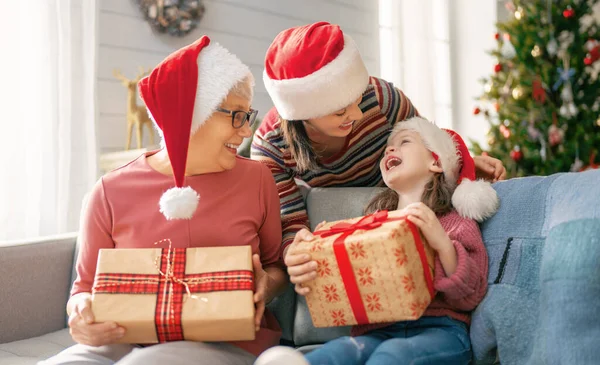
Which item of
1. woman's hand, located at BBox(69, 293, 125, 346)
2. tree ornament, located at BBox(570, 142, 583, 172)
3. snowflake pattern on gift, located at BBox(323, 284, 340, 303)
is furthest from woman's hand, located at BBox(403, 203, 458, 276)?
tree ornament, located at BBox(570, 142, 583, 172)

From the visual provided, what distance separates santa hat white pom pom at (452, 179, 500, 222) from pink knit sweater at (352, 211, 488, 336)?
0.03 metres

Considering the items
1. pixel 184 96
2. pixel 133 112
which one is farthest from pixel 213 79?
pixel 133 112

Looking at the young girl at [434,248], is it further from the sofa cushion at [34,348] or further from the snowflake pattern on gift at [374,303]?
the sofa cushion at [34,348]

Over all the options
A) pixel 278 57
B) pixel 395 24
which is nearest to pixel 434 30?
pixel 395 24

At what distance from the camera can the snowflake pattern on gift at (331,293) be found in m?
1.60

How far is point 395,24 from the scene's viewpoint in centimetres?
557

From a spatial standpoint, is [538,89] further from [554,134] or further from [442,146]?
[442,146]

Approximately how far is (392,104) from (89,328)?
1.18m

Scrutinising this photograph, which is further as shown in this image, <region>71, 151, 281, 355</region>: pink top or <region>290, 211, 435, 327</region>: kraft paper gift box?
<region>71, 151, 281, 355</region>: pink top

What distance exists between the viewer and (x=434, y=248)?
1.61m

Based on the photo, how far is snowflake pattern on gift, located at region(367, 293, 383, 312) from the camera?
1.55m

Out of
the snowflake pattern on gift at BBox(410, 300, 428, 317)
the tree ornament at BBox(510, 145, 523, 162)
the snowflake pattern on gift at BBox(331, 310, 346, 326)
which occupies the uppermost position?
the snowflake pattern on gift at BBox(410, 300, 428, 317)

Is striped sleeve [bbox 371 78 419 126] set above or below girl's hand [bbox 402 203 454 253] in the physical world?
above

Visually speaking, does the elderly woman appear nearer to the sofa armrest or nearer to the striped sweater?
the striped sweater
